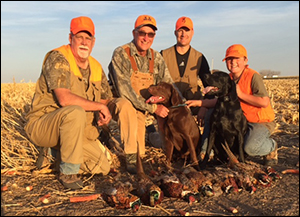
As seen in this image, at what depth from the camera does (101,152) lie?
15.2 ft

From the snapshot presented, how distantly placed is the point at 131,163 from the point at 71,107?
127 centimetres

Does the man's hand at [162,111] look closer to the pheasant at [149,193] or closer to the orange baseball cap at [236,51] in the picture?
the orange baseball cap at [236,51]

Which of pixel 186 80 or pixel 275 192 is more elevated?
pixel 186 80

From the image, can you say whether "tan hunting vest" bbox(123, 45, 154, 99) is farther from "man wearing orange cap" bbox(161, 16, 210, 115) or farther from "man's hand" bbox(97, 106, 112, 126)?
"man's hand" bbox(97, 106, 112, 126)

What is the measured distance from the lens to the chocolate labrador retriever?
15.7 ft

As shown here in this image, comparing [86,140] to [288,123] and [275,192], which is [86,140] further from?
[288,123]

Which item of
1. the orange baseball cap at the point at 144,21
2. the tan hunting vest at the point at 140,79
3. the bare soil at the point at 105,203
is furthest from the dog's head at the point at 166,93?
the bare soil at the point at 105,203

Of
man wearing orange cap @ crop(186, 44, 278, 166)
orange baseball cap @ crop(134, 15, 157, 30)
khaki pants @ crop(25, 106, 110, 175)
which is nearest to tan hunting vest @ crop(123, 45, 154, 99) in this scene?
orange baseball cap @ crop(134, 15, 157, 30)

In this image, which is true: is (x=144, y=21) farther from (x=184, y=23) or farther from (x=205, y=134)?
(x=205, y=134)

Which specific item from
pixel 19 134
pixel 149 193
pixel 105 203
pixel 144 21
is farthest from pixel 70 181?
pixel 144 21

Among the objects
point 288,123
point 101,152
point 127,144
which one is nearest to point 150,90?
point 127,144

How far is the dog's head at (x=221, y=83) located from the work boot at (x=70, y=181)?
7.26ft

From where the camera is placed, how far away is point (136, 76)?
5035 mm

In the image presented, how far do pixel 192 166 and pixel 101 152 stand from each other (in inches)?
54.3
